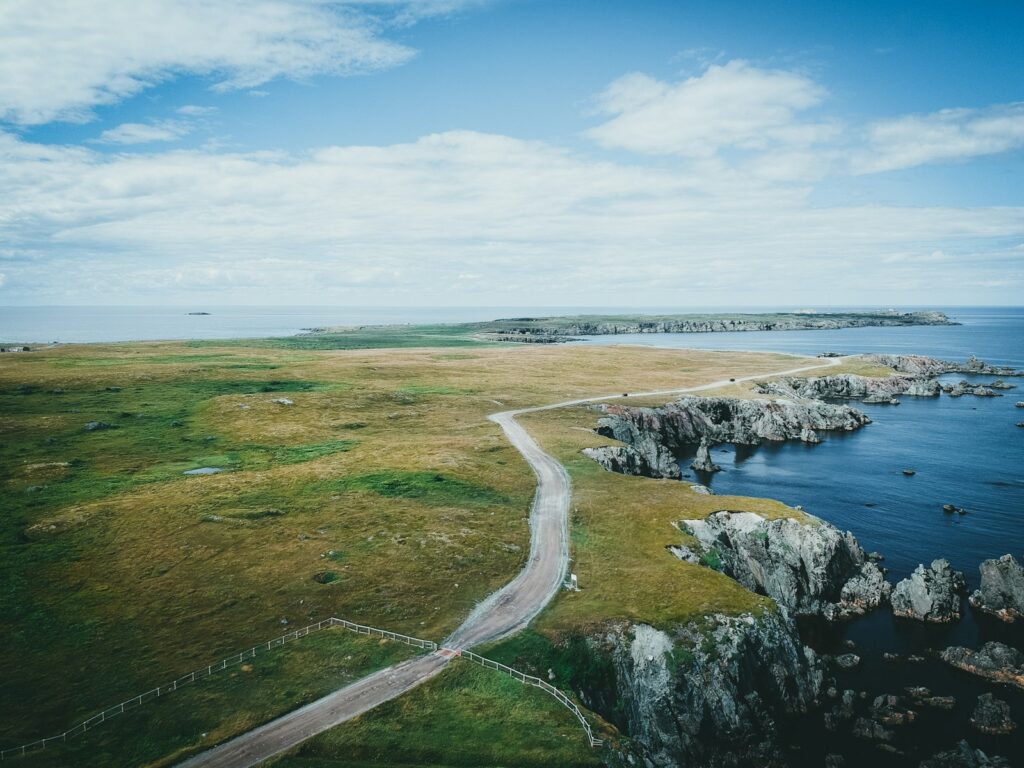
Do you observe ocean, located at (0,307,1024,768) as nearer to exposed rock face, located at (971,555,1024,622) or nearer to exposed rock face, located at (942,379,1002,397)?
exposed rock face, located at (971,555,1024,622)

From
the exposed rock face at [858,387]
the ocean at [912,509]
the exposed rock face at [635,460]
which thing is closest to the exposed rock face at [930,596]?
the ocean at [912,509]

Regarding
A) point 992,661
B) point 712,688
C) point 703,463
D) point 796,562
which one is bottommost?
point 992,661

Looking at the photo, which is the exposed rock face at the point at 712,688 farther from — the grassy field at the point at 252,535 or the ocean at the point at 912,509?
the grassy field at the point at 252,535

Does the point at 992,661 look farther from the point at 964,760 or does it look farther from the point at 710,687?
the point at 710,687

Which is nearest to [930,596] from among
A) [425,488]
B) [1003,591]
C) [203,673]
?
[1003,591]

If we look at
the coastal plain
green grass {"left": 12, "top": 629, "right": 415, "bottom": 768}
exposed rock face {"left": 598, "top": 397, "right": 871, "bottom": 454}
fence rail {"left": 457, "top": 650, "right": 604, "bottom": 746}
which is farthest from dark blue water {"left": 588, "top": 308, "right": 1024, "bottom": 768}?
green grass {"left": 12, "top": 629, "right": 415, "bottom": 768}

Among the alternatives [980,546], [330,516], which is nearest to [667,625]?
[330,516]
